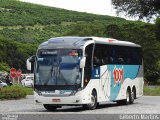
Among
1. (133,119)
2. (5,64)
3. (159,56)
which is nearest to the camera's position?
(133,119)

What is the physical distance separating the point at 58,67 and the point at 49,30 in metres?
96.4

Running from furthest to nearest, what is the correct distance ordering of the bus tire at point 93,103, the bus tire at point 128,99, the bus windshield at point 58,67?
the bus tire at point 128,99, the bus tire at point 93,103, the bus windshield at point 58,67

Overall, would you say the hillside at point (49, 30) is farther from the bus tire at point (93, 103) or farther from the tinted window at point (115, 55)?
the bus tire at point (93, 103)

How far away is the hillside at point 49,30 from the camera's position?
6687 cm

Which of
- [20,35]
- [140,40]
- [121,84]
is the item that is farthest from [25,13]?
[121,84]

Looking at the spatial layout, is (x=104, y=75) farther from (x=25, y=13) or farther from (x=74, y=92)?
(x=25, y=13)

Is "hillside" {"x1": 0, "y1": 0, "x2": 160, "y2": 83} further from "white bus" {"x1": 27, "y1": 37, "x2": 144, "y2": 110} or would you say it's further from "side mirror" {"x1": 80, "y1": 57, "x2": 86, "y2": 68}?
"side mirror" {"x1": 80, "y1": 57, "x2": 86, "y2": 68}

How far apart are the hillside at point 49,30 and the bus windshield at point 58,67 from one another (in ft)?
133

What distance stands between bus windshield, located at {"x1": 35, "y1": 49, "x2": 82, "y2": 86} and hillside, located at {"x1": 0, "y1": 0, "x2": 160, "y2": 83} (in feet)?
133

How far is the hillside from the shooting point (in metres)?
66.9

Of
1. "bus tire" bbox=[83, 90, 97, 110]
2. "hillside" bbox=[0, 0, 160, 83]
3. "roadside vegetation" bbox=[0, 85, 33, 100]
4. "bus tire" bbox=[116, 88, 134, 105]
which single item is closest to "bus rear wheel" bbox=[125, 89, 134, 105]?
"bus tire" bbox=[116, 88, 134, 105]

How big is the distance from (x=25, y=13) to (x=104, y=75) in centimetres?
10720

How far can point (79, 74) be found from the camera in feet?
80.4

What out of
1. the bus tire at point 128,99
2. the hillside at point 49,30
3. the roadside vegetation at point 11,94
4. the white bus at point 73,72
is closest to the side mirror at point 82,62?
the white bus at point 73,72
